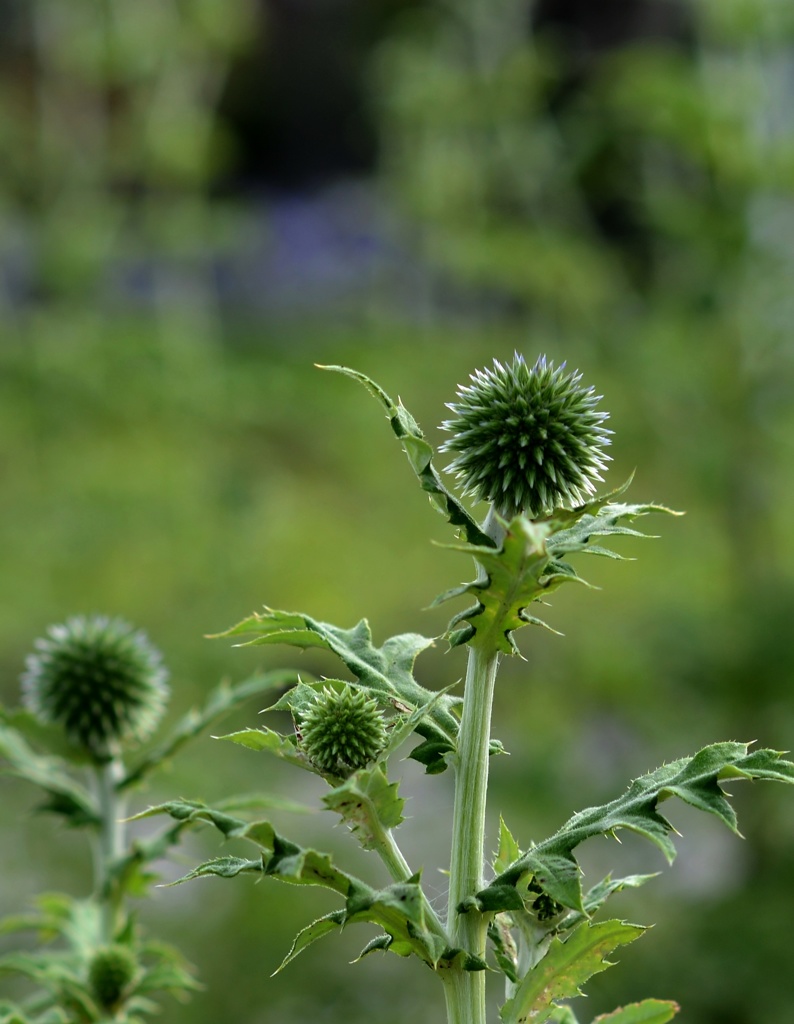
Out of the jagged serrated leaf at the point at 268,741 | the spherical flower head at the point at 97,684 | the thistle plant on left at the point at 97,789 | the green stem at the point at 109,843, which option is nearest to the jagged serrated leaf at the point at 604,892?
the jagged serrated leaf at the point at 268,741

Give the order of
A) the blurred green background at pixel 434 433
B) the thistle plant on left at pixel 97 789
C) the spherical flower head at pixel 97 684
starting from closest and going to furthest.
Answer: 1. the thistle plant on left at pixel 97 789
2. the spherical flower head at pixel 97 684
3. the blurred green background at pixel 434 433

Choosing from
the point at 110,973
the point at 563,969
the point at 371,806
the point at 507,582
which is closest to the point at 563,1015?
the point at 563,969

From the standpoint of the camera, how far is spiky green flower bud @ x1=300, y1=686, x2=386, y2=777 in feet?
3.00

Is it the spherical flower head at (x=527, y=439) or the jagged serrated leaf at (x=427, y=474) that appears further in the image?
the spherical flower head at (x=527, y=439)

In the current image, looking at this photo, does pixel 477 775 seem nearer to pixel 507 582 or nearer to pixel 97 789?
pixel 507 582

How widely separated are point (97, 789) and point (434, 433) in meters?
8.45

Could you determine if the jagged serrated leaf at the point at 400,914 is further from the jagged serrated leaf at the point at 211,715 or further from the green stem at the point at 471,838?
the jagged serrated leaf at the point at 211,715

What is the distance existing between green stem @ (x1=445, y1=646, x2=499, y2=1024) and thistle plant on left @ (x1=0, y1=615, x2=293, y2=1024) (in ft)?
0.88

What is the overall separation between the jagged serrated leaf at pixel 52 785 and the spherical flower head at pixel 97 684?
0.55ft

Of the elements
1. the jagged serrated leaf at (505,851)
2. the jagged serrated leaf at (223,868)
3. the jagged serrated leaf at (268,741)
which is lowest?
the jagged serrated leaf at (223,868)

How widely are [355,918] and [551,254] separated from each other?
13.2ft

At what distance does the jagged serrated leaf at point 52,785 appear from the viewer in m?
1.25

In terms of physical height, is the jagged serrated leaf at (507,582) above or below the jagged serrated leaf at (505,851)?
above

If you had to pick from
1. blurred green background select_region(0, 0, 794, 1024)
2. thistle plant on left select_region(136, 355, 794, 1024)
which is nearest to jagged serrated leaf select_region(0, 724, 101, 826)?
blurred green background select_region(0, 0, 794, 1024)
